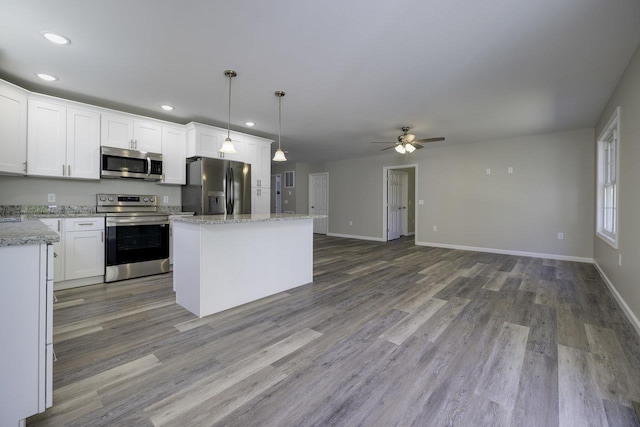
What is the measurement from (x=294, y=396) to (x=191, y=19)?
8.74 feet

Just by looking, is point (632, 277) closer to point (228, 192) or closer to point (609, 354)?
point (609, 354)

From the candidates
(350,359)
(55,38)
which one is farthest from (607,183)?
(55,38)

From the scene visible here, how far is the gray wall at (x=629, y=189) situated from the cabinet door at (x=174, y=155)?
5.44 metres

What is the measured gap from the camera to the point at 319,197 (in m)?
8.96

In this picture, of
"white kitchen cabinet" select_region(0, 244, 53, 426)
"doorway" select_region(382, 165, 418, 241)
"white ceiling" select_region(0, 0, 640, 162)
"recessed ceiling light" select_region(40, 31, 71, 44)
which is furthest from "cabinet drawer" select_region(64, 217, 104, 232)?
"doorway" select_region(382, 165, 418, 241)

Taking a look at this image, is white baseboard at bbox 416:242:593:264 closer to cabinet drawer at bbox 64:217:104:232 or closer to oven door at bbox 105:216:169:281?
oven door at bbox 105:216:169:281

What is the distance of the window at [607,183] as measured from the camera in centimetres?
370

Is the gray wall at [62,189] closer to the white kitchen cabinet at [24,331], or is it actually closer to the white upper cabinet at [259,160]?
the white upper cabinet at [259,160]

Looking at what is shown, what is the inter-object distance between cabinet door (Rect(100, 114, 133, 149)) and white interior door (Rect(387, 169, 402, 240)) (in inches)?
227

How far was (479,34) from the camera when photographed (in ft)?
7.30

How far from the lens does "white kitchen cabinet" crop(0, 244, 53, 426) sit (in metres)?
1.22

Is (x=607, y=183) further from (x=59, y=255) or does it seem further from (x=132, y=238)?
(x=59, y=255)

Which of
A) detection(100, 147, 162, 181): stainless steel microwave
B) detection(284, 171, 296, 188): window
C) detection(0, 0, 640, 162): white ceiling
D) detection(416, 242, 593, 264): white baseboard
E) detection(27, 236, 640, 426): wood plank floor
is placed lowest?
detection(27, 236, 640, 426): wood plank floor

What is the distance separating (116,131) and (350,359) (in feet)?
13.7
